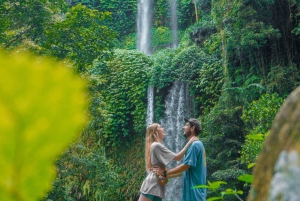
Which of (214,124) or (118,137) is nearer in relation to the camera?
(214,124)

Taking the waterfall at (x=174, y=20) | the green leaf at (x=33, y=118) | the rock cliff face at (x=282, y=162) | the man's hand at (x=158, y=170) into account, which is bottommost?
the man's hand at (x=158, y=170)

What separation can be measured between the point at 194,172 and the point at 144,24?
1650cm

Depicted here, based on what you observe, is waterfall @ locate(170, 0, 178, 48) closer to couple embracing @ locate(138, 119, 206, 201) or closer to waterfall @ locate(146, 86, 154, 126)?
waterfall @ locate(146, 86, 154, 126)

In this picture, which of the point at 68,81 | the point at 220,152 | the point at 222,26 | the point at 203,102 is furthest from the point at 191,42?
the point at 68,81

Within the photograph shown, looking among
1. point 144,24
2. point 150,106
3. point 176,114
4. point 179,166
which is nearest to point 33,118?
point 179,166

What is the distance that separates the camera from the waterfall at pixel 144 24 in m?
19.4

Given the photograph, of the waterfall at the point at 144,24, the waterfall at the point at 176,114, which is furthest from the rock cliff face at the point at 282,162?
the waterfall at the point at 144,24

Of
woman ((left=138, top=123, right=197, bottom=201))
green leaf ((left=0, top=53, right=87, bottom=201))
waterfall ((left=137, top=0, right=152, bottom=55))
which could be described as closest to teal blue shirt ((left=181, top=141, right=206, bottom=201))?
woman ((left=138, top=123, right=197, bottom=201))

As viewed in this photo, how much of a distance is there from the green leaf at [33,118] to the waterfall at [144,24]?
19182mm

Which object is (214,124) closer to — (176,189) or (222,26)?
(222,26)

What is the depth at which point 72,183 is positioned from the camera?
503 inches

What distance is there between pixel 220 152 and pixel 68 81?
8.60m

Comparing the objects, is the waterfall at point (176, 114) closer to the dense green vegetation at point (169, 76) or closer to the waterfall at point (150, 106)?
the dense green vegetation at point (169, 76)

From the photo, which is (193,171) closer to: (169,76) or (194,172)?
(194,172)
